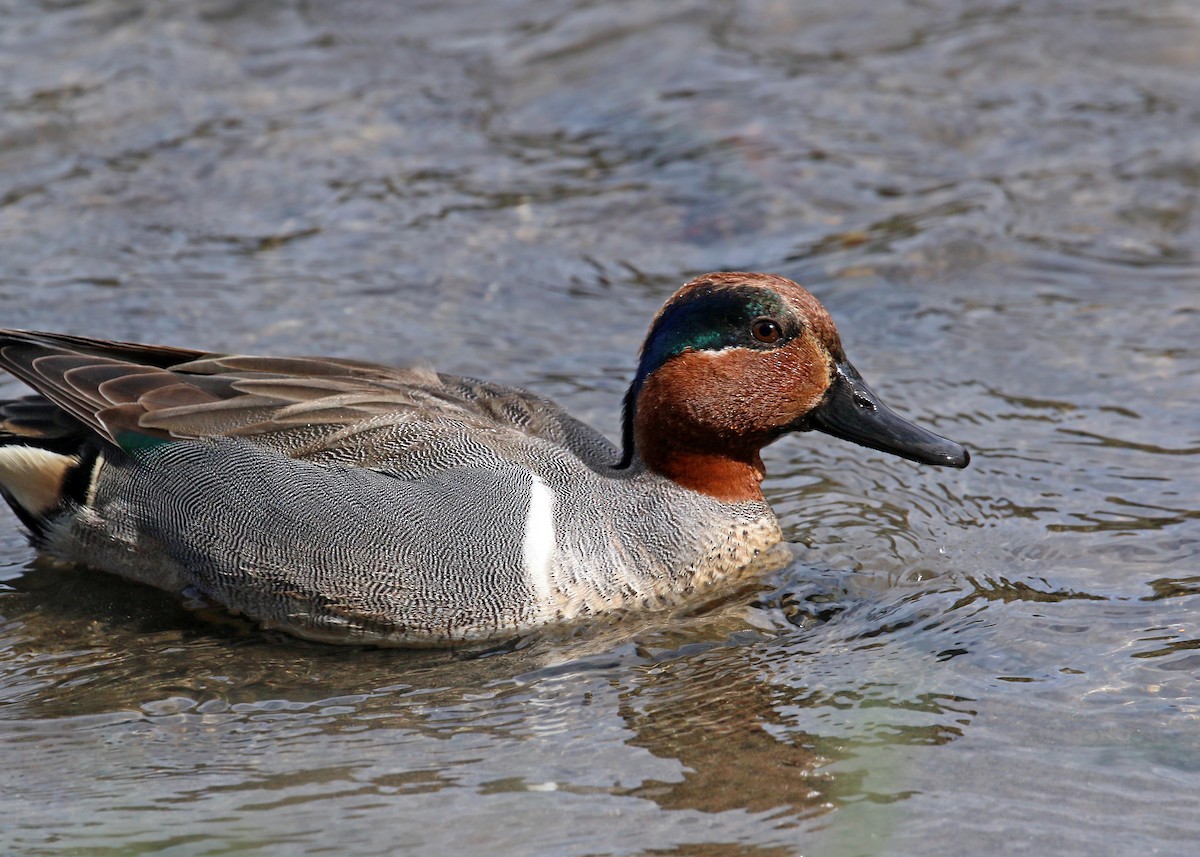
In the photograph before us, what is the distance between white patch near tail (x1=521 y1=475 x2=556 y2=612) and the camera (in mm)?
6047

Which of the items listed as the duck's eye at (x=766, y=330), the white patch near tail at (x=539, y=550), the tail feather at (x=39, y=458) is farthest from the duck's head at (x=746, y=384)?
the tail feather at (x=39, y=458)

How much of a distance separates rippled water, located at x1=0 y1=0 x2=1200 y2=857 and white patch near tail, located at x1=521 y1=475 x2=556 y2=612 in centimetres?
19

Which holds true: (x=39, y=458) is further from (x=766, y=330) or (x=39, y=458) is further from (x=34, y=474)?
(x=766, y=330)

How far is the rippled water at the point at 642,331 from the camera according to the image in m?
4.96

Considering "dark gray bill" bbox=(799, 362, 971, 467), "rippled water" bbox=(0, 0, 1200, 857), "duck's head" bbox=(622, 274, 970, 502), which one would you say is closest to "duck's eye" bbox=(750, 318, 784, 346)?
"duck's head" bbox=(622, 274, 970, 502)

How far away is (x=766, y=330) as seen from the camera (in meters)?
6.28

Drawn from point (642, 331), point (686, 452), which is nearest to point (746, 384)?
point (686, 452)

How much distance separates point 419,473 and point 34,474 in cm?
170

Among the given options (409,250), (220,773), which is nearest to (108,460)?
(220,773)

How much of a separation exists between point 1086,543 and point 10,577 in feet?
14.8

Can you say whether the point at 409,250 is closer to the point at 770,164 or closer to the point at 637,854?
the point at 770,164

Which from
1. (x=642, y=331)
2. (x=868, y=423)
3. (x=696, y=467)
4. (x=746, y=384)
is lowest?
(x=642, y=331)

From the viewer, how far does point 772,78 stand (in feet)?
37.7

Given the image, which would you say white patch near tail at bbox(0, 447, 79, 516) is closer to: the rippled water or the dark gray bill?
the rippled water
